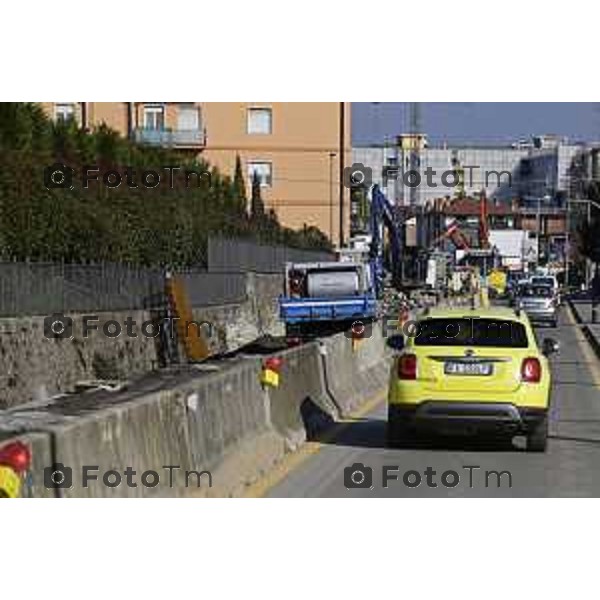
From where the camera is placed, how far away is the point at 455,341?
1504 centimetres

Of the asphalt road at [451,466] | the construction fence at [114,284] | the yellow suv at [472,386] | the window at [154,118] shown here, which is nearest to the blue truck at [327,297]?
the construction fence at [114,284]

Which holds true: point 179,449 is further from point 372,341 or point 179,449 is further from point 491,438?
point 372,341

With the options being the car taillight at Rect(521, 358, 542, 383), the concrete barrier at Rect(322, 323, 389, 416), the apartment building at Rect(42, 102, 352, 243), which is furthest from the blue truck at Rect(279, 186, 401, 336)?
the apartment building at Rect(42, 102, 352, 243)

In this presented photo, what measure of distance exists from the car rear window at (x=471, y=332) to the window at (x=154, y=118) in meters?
59.6

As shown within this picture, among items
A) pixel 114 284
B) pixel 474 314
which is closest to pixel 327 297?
pixel 114 284

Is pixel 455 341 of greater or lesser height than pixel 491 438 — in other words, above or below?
above

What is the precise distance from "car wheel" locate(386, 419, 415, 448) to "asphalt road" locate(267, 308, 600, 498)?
0.13 meters

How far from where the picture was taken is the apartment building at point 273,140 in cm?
7481

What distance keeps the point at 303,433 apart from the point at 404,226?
1600 inches

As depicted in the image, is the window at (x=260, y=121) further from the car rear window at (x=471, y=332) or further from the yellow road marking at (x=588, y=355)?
the car rear window at (x=471, y=332)

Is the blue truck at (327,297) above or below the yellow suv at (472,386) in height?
below

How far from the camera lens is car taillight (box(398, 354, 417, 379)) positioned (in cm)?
1491

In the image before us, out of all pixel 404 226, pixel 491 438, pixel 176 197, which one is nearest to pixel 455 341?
pixel 491 438

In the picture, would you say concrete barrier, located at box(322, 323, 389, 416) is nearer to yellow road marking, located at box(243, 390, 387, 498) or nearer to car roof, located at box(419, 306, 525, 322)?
yellow road marking, located at box(243, 390, 387, 498)
